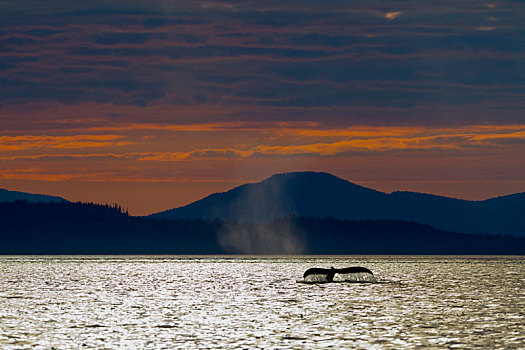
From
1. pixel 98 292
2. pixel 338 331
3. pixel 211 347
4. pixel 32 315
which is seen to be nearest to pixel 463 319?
pixel 338 331

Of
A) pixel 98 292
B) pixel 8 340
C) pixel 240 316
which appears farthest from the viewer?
pixel 98 292

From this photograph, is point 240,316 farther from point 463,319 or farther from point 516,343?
point 516,343

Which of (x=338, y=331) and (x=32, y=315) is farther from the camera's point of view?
(x=32, y=315)

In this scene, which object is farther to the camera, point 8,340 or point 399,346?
point 8,340

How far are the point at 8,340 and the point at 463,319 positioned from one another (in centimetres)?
3876

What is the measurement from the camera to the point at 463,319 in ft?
255

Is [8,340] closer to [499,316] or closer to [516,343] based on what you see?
[516,343]

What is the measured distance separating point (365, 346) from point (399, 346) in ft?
7.18

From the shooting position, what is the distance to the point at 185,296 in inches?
4670

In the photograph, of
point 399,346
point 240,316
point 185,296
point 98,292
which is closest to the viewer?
point 399,346

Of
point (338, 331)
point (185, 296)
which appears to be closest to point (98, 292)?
point (185, 296)

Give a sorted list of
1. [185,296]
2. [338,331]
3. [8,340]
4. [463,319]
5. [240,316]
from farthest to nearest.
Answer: [185,296]
[240,316]
[463,319]
[338,331]
[8,340]

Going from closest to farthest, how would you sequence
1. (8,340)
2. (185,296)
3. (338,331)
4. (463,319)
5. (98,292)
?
(8,340)
(338,331)
(463,319)
(185,296)
(98,292)

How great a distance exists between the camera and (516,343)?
58188mm
